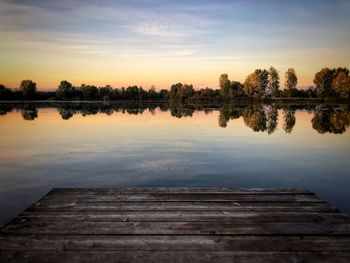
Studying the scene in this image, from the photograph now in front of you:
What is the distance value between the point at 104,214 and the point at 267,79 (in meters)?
137

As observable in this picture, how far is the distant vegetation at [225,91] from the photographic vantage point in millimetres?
119312

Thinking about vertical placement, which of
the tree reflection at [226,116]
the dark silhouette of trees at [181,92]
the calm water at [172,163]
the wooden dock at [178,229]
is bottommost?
the calm water at [172,163]

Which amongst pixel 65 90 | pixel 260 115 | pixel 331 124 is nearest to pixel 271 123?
pixel 331 124

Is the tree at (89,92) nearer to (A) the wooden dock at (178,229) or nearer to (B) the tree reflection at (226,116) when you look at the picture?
(B) the tree reflection at (226,116)

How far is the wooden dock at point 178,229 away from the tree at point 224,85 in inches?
5292

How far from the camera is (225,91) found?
138m

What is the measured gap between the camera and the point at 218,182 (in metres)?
10.5

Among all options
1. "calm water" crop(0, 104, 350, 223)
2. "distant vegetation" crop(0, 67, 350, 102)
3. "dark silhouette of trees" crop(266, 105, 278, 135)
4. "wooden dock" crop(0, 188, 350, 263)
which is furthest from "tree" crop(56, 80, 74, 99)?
"wooden dock" crop(0, 188, 350, 263)

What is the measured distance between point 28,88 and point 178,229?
157446mm

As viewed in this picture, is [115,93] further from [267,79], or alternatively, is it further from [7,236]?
[7,236]

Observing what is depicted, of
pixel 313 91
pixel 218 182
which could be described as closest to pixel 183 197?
pixel 218 182

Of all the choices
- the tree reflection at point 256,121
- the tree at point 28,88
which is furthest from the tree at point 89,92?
the tree reflection at point 256,121

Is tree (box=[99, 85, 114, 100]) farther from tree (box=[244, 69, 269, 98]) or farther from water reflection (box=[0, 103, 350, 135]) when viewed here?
water reflection (box=[0, 103, 350, 135])

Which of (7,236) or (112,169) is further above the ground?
(7,236)
